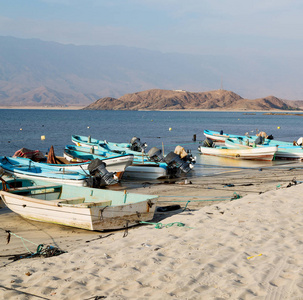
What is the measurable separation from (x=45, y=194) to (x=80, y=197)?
1422 mm

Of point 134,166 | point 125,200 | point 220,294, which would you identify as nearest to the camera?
point 220,294

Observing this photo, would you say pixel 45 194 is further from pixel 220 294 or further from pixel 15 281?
pixel 220 294

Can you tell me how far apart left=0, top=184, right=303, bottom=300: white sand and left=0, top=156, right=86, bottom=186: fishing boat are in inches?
231

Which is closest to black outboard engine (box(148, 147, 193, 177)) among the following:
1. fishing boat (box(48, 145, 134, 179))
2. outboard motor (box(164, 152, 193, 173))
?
outboard motor (box(164, 152, 193, 173))

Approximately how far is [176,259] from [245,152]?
23.6 metres

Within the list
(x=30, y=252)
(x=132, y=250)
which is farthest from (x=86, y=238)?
(x=132, y=250)

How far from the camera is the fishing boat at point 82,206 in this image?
10812 mm

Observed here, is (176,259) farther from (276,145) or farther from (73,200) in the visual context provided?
(276,145)

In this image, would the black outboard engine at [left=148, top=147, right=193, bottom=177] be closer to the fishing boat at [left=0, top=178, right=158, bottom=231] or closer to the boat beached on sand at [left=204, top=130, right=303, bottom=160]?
the fishing boat at [left=0, top=178, right=158, bottom=231]

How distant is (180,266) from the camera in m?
7.13

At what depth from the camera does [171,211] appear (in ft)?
42.3

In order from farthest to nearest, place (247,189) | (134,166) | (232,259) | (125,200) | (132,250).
→ 1. (134,166)
2. (247,189)
3. (125,200)
4. (132,250)
5. (232,259)

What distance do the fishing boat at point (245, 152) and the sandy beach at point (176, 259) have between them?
55.5 feet

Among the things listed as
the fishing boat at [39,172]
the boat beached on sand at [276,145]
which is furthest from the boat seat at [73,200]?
the boat beached on sand at [276,145]
